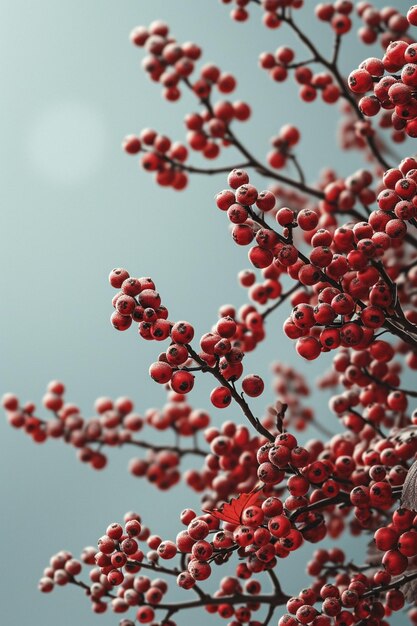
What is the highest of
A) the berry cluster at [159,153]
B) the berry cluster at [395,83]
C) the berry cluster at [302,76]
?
the berry cluster at [302,76]

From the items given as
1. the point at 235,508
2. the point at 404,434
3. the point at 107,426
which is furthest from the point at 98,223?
the point at 235,508

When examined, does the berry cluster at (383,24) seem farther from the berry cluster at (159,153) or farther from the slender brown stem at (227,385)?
the slender brown stem at (227,385)

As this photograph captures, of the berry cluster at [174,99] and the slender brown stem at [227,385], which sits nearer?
the slender brown stem at [227,385]

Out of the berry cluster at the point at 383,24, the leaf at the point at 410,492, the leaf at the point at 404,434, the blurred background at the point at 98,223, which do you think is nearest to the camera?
the leaf at the point at 410,492

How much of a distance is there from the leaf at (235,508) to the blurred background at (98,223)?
62.0 inches

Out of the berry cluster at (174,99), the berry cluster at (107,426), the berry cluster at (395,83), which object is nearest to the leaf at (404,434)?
the berry cluster at (395,83)

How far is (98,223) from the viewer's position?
97.9 inches

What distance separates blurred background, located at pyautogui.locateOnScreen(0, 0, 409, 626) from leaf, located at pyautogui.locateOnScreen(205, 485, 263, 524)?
1574mm

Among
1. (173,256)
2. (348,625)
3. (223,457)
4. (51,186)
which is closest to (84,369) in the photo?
(173,256)

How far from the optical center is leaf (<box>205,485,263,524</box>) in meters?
0.79

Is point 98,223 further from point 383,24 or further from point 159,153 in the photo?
point 383,24

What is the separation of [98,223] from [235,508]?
183 cm

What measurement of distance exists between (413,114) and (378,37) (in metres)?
0.82

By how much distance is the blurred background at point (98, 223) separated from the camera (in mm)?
2361
